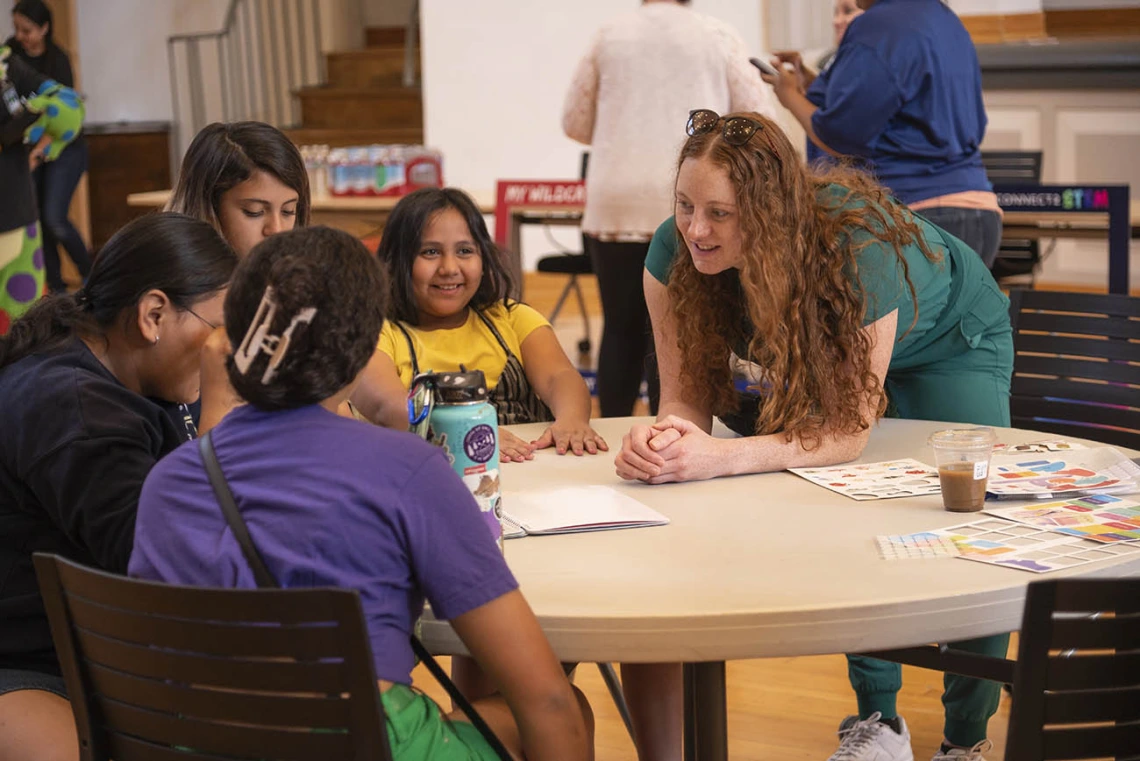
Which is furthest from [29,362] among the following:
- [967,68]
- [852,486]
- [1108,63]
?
[1108,63]

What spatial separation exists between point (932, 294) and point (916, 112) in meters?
1.22

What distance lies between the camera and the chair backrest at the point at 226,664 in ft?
3.74

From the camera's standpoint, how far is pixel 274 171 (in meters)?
2.39

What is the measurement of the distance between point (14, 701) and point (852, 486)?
3.63 ft

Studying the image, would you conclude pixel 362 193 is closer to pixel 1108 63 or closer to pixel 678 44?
pixel 678 44

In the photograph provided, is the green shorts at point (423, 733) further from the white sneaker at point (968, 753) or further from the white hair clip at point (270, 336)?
the white sneaker at point (968, 753)

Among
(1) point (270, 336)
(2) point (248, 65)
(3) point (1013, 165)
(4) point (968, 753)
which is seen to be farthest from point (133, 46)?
(1) point (270, 336)

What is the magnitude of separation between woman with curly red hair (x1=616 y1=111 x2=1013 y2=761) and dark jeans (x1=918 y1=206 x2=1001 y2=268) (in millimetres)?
1035

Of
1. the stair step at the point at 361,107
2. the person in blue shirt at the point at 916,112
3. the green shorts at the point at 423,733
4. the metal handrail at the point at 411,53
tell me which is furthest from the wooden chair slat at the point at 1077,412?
the stair step at the point at 361,107

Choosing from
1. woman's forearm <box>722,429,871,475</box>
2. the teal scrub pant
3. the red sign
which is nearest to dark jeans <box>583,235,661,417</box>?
the red sign

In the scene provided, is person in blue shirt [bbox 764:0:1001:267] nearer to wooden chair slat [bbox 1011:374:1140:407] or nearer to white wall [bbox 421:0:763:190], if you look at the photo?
wooden chair slat [bbox 1011:374:1140:407]

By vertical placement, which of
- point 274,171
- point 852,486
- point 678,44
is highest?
point 678,44

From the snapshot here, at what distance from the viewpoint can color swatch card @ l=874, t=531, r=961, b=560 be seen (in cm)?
151

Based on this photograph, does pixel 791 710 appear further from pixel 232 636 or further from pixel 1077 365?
pixel 232 636
